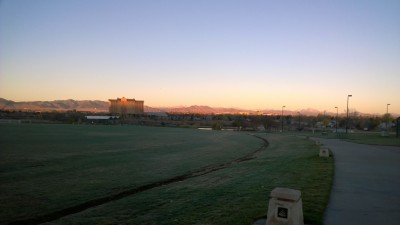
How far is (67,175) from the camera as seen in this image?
18844 millimetres

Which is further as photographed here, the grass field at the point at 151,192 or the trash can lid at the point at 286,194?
the grass field at the point at 151,192

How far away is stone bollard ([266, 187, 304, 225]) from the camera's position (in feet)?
21.1

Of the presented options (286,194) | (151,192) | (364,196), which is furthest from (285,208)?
(151,192)

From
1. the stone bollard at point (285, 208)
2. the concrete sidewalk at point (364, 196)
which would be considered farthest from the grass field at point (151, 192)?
the stone bollard at point (285, 208)

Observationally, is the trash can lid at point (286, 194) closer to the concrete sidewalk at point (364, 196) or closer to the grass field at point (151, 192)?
the grass field at point (151, 192)

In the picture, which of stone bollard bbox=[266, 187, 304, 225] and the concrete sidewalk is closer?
stone bollard bbox=[266, 187, 304, 225]

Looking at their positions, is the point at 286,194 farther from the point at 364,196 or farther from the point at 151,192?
the point at 151,192

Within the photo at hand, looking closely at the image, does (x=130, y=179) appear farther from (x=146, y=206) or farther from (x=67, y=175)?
(x=146, y=206)

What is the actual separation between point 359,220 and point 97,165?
1788 centimetres

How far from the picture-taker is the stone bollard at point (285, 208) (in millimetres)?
6418

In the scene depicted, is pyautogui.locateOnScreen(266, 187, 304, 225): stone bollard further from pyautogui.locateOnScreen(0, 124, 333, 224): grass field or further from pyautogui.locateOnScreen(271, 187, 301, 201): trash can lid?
pyautogui.locateOnScreen(0, 124, 333, 224): grass field

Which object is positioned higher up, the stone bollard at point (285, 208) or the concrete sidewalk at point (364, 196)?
the stone bollard at point (285, 208)

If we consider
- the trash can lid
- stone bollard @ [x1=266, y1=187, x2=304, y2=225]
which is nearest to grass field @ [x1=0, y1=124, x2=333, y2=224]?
stone bollard @ [x1=266, y1=187, x2=304, y2=225]

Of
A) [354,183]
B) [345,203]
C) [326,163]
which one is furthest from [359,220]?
[326,163]
